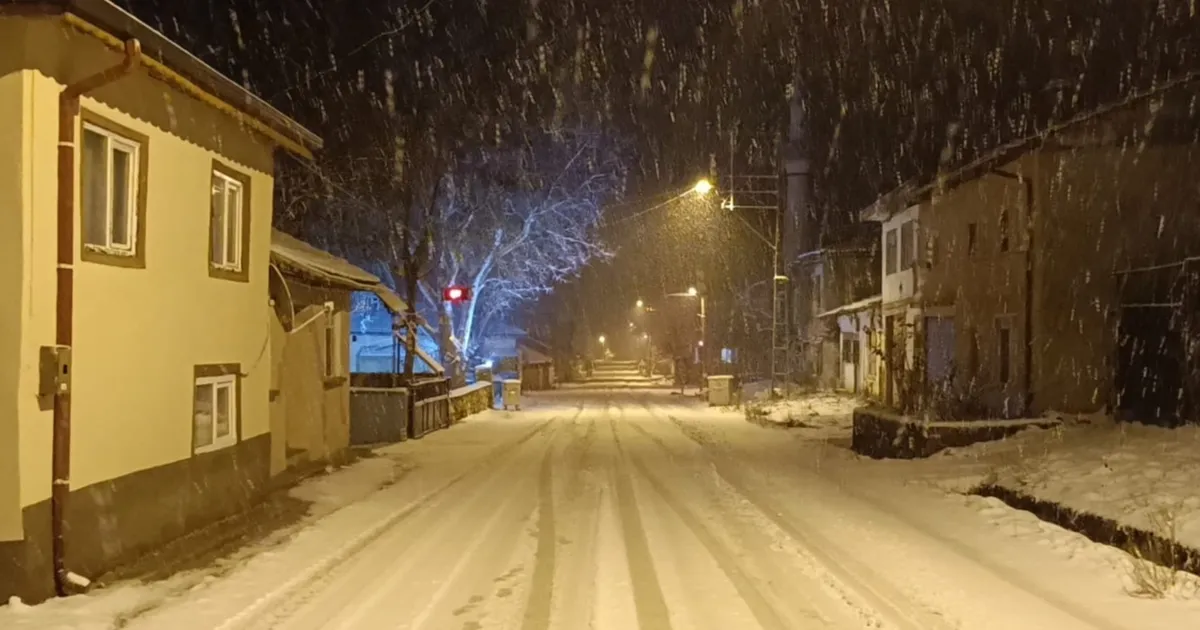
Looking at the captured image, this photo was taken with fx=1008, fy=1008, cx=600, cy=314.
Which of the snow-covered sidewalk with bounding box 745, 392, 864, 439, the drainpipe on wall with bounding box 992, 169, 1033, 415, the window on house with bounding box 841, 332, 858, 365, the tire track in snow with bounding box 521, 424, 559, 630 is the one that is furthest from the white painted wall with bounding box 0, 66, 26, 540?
the window on house with bounding box 841, 332, 858, 365

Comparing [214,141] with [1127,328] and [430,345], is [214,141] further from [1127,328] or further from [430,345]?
[430,345]

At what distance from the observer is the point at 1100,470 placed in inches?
488

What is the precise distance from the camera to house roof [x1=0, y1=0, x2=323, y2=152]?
25.2 ft

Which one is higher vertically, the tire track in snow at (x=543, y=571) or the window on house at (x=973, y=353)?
the window on house at (x=973, y=353)

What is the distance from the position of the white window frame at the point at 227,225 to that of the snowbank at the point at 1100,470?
981 centimetres

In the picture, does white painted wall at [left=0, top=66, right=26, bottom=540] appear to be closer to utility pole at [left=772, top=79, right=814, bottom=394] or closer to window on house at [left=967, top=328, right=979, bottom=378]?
window on house at [left=967, top=328, right=979, bottom=378]

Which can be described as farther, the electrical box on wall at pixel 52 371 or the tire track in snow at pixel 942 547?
the electrical box on wall at pixel 52 371

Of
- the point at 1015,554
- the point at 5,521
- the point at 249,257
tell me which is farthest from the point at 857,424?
the point at 5,521

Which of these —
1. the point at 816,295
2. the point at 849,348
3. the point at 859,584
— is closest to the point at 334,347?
the point at 859,584

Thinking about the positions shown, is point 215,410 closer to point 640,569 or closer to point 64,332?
point 64,332

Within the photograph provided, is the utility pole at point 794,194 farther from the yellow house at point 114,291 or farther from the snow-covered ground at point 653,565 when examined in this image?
the yellow house at point 114,291

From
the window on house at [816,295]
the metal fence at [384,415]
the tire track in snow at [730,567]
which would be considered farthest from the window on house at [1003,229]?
the window on house at [816,295]

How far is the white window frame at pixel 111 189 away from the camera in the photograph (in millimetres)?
8703

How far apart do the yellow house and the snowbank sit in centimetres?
956
